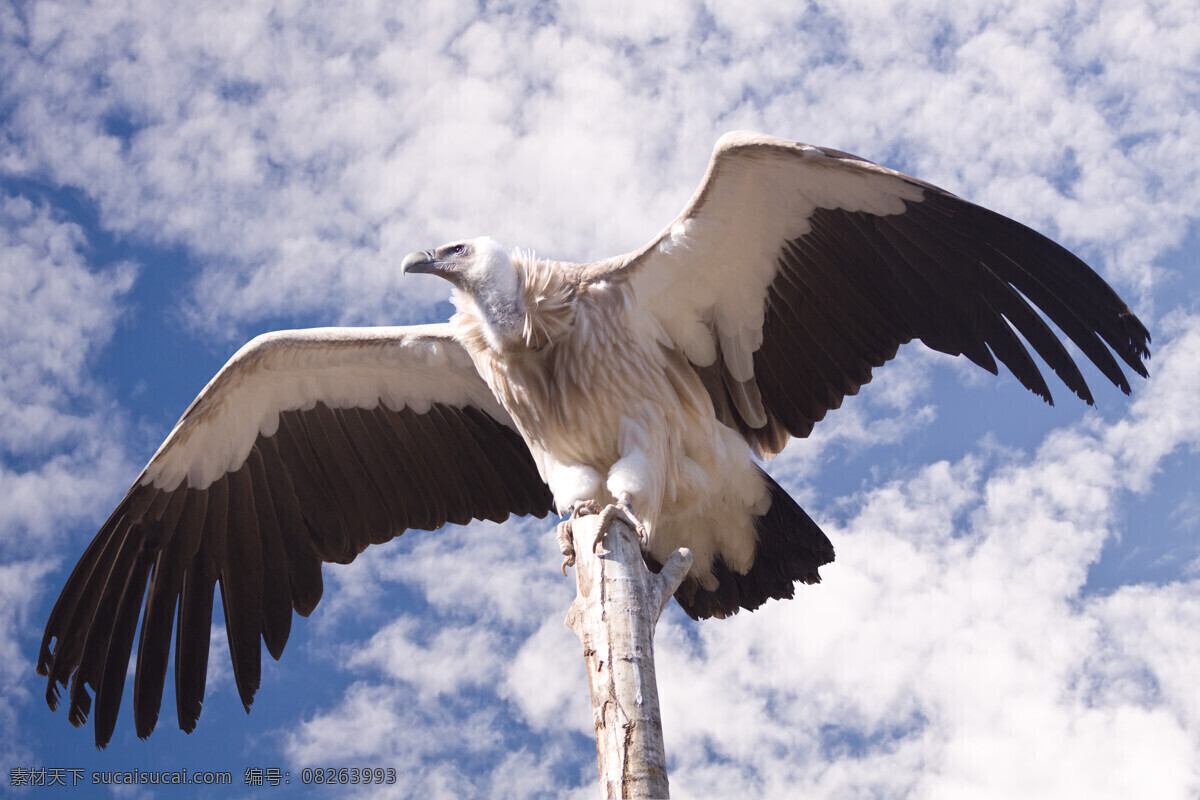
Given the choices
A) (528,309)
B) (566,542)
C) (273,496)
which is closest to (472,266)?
(528,309)

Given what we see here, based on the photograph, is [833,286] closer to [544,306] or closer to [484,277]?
[544,306]

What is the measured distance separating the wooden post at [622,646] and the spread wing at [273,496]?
201 cm

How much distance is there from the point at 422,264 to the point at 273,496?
1.90 m

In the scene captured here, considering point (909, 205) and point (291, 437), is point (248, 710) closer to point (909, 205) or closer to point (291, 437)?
point (291, 437)

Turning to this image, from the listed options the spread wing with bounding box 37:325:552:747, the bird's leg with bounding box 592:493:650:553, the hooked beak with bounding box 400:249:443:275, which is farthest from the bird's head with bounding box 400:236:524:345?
the bird's leg with bounding box 592:493:650:553

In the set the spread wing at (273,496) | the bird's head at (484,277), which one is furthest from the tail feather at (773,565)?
the bird's head at (484,277)

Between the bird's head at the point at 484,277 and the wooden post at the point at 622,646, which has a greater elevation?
the bird's head at the point at 484,277

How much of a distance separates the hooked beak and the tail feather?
1931 mm

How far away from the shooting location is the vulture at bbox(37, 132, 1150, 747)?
5594 millimetres

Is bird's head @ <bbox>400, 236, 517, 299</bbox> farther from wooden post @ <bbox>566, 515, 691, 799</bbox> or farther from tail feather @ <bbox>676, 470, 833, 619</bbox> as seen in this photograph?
tail feather @ <bbox>676, 470, 833, 619</bbox>

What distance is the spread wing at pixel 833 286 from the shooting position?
→ 554cm

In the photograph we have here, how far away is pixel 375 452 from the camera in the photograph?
272 inches

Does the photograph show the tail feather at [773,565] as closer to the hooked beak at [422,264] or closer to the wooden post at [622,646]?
the wooden post at [622,646]

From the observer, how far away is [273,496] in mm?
6859
